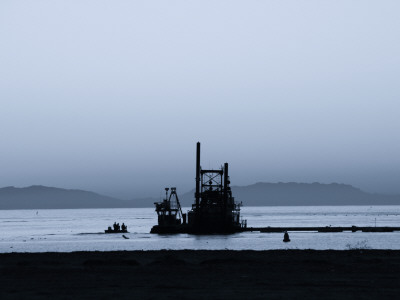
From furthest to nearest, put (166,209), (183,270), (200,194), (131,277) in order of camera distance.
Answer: (166,209) < (200,194) < (183,270) < (131,277)

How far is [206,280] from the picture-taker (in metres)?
27.6

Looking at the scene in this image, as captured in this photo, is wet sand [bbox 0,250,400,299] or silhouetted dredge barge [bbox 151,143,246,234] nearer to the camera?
wet sand [bbox 0,250,400,299]

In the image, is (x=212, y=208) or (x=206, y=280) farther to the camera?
(x=212, y=208)

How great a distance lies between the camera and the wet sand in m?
23.0

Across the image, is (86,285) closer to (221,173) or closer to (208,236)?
(208,236)

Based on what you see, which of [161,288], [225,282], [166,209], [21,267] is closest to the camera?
[161,288]

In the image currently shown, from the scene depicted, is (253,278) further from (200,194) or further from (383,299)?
(200,194)

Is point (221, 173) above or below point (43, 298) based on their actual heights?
above

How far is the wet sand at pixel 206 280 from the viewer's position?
23.0 m

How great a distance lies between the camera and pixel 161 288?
81.6ft

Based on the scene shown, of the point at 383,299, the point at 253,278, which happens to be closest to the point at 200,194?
the point at 253,278

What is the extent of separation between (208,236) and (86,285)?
82.5m

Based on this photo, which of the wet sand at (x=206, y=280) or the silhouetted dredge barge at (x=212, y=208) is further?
the silhouetted dredge barge at (x=212, y=208)

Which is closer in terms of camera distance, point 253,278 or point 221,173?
point 253,278
